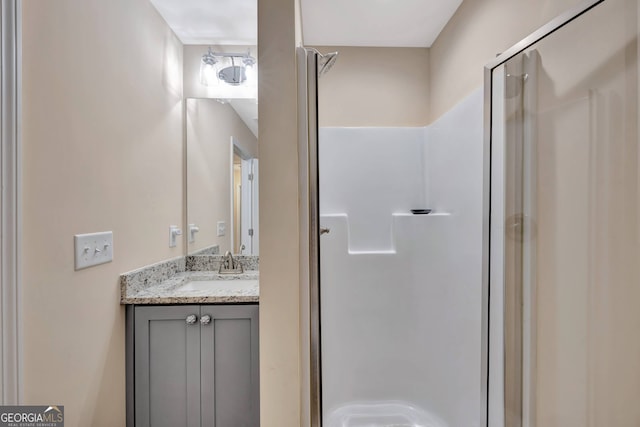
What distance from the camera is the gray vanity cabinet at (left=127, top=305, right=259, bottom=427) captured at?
146 centimetres

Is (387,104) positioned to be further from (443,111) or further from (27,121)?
(27,121)

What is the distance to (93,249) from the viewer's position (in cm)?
128

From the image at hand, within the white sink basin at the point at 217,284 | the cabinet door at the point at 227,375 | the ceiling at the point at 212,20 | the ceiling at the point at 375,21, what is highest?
the ceiling at the point at 375,21

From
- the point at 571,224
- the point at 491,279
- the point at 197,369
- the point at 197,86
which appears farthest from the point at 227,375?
the point at 197,86

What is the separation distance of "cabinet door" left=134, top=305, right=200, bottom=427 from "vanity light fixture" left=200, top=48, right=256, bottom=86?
4.54 feet

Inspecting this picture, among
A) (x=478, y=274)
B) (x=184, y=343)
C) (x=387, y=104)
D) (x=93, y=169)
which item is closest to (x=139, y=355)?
(x=184, y=343)

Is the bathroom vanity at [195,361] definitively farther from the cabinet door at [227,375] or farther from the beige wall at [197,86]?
the beige wall at [197,86]

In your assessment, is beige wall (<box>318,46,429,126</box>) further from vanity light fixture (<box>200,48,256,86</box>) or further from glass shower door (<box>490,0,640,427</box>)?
glass shower door (<box>490,0,640,427</box>)

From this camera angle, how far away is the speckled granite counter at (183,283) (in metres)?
1.46

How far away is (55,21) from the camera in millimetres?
1110

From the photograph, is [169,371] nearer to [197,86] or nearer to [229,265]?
[229,265]

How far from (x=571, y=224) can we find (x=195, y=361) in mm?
1519

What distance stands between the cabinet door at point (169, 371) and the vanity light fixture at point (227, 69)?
1384 millimetres

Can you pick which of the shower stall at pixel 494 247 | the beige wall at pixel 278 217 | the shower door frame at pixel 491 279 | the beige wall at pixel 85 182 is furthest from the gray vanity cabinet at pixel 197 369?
the shower door frame at pixel 491 279
